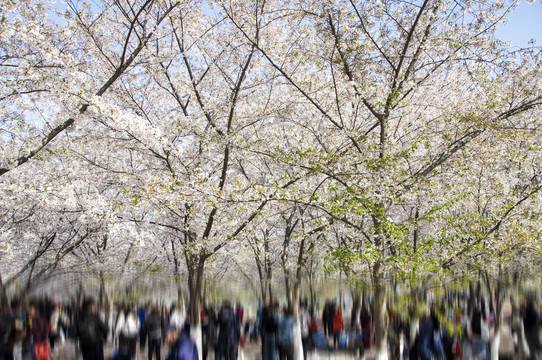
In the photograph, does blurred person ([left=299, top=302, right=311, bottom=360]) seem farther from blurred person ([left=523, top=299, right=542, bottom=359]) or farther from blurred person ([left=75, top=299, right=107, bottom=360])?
blurred person ([left=523, top=299, right=542, bottom=359])

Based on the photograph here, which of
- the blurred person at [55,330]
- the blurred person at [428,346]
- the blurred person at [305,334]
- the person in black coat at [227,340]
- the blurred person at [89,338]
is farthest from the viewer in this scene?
Result: the blurred person at [55,330]

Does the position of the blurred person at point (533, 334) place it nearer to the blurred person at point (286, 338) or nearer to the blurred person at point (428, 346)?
the blurred person at point (428, 346)

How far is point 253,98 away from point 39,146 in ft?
19.1

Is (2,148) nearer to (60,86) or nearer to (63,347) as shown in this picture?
(60,86)

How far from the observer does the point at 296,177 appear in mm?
8469

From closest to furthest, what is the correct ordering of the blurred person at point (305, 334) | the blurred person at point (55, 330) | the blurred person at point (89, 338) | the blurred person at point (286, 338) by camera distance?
1. the blurred person at point (89, 338)
2. the blurred person at point (286, 338)
3. the blurred person at point (305, 334)
4. the blurred person at point (55, 330)

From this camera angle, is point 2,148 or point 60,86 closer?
point 60,86

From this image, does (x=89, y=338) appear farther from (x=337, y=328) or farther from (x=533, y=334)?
(x=533, y=334)

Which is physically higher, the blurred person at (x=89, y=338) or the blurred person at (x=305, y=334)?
the blurred person at (x=89, y=338)

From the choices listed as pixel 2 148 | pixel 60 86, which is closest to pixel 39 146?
pixel 2 148

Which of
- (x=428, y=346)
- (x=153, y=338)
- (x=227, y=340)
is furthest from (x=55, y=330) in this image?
(x=428, y=346)

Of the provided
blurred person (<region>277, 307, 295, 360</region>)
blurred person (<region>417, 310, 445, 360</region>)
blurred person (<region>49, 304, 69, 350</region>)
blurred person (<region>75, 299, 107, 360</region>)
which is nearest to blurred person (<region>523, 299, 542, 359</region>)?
blurred person (<region>417, 310, 445, 360</region>)

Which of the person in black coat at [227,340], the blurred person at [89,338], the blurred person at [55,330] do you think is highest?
the blurred person at [89,338]

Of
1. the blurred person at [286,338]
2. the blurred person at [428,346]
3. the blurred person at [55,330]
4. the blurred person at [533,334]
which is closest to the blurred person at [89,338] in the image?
the blurred person at [286,338]
